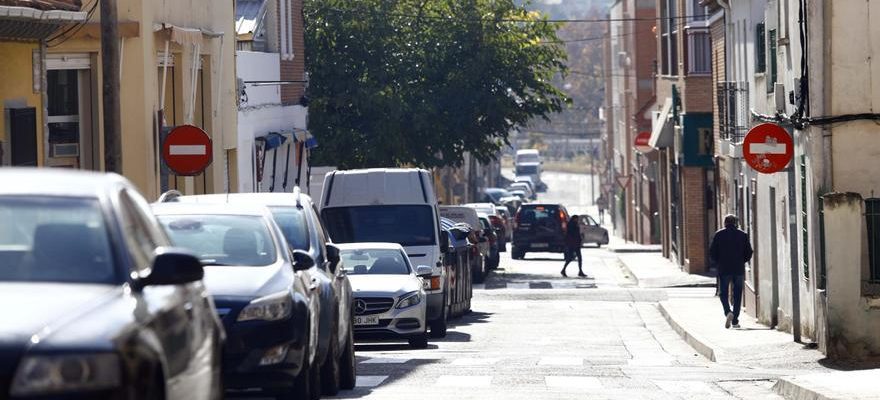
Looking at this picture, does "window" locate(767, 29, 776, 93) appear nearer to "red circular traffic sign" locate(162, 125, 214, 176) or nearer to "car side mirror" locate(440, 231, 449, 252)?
"car side mirror" locate(440, 231, 449, 252)

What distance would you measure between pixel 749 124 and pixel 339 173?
688 cm

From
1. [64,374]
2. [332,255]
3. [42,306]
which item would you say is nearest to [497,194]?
[332,255]

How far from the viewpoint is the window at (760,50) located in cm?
2705

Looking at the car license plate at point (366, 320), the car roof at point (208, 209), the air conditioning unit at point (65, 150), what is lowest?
the car license plate at point (366, 320)

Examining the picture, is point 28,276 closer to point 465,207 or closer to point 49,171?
point 49,171

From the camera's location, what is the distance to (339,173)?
93.2 feet

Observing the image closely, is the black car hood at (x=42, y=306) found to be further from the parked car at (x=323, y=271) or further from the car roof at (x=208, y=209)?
the parked car at (x=323, y=271)

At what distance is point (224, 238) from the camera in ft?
43.4

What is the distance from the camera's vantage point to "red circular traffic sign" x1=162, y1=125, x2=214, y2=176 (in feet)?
74.1

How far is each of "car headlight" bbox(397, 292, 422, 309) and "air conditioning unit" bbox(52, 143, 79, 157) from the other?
5774 mm

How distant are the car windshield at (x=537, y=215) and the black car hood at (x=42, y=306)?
4954 cm

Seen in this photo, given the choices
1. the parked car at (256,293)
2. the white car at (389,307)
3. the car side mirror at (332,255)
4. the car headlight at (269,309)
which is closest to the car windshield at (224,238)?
the parked car at (256,293)

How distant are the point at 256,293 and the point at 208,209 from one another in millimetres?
1648

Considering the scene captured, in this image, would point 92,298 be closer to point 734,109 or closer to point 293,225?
point 293,225
